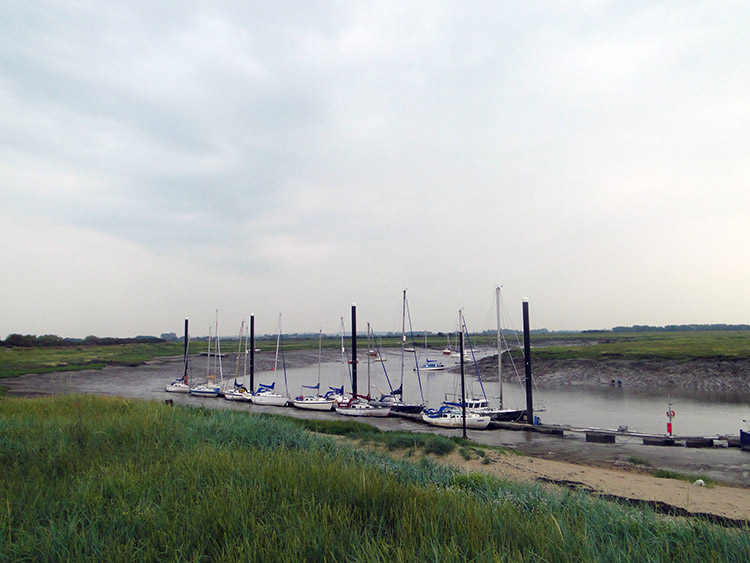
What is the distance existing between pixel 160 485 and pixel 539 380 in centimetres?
5614

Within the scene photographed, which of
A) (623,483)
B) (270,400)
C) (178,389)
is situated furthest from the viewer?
(178,389)

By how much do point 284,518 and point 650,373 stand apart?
58180 mm

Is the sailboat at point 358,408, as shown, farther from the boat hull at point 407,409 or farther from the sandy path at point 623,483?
the sandy path at point 623,483

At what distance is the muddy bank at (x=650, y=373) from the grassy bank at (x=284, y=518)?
5161 cm

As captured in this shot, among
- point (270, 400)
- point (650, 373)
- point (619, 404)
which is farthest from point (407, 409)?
point (650, 373)

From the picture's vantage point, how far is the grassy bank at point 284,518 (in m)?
3.78

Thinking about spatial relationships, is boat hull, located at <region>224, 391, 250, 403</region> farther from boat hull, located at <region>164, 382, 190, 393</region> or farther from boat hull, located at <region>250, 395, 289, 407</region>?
boat hull, located at <region>164, 382, 190, 393</region>

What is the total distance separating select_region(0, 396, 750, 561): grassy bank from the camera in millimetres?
3777

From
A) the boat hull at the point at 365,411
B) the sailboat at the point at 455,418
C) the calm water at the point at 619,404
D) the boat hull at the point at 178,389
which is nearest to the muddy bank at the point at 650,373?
the calm water at the point at 619,404

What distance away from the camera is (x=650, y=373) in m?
51.2

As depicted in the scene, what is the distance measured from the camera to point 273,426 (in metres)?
11.2

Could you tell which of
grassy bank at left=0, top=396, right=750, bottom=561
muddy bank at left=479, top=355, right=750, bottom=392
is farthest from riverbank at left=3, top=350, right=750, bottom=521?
muddy bank at left=479, top=355, right=750, bottom=392

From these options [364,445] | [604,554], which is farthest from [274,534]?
[364,445]

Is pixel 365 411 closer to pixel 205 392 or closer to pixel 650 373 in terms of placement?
pixel 205 392
